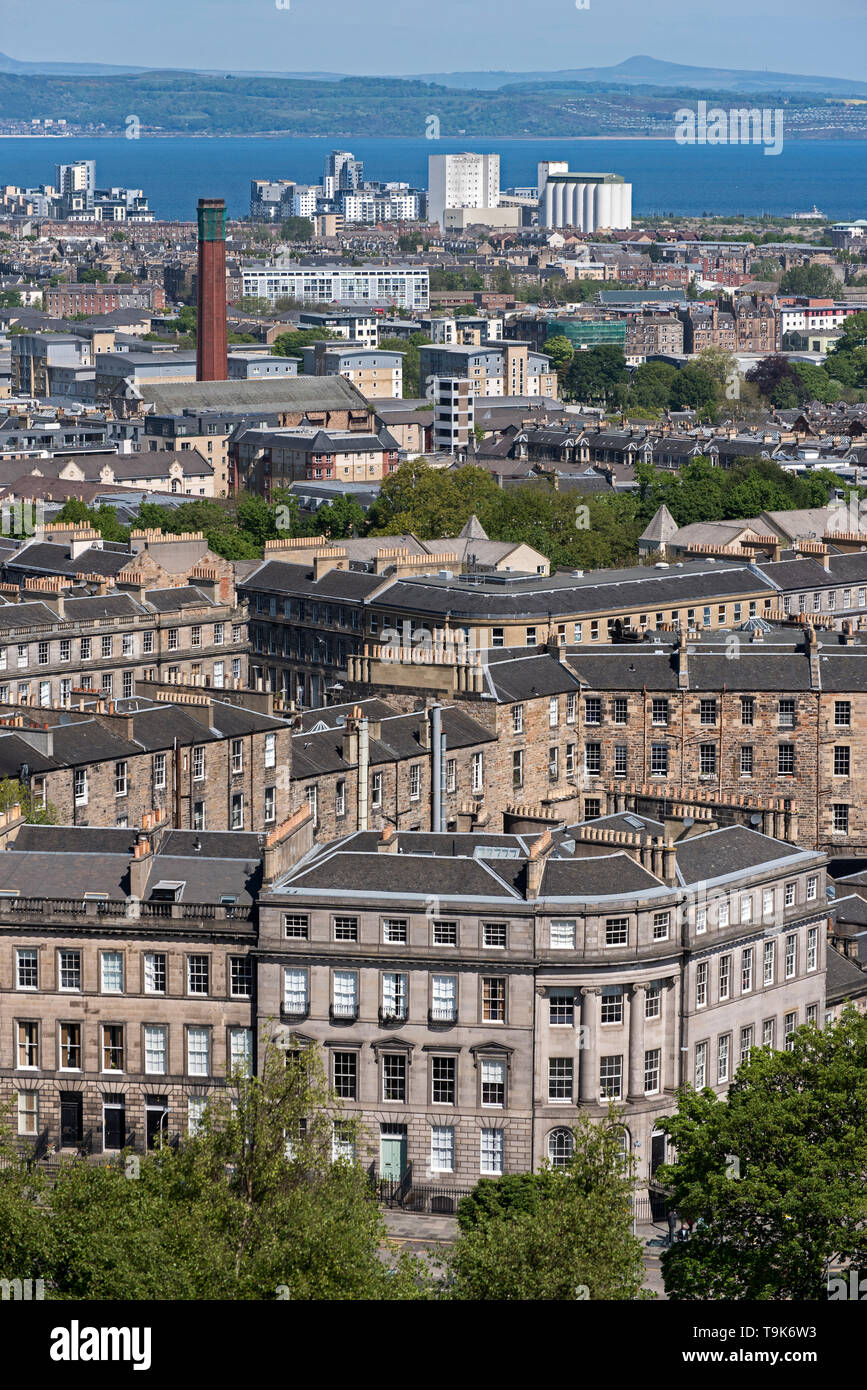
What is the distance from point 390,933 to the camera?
61.8 meters

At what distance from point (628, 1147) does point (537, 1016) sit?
3793mm

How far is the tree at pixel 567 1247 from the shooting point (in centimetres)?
4428

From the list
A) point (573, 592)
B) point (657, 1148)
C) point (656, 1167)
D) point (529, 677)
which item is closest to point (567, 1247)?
point (656, 1167)

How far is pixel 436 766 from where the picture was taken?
85.1 m

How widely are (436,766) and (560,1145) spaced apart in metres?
25.0

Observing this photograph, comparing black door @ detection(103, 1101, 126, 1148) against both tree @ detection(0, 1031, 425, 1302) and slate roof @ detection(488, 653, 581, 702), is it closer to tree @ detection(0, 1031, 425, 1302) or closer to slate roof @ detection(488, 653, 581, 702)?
tree @ detection(0, 1031, 425, 1302)

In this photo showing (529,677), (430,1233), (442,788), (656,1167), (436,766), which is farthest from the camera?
(529,677)

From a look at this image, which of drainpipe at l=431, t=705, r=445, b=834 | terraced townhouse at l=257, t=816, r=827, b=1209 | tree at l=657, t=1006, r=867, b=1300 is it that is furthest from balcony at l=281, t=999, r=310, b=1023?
drainpipe at l=431, t=705, r=445, b=834

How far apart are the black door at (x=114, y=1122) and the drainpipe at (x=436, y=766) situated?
2155cm

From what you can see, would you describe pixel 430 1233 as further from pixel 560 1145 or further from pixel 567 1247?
pixel 567 1247

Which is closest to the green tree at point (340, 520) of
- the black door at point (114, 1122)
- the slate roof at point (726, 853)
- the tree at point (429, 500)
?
the tree at point (429, 500)

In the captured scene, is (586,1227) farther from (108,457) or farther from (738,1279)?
(108,457)
